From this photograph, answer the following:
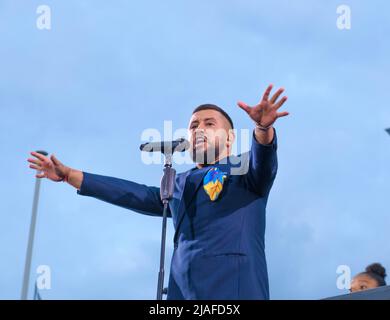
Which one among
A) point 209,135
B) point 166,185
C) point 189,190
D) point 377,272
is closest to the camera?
point 166,185

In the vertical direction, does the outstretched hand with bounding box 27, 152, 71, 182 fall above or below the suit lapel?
above

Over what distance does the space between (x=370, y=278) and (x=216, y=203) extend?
2287 millimetres

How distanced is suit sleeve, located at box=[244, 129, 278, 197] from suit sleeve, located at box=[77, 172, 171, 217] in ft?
2.62

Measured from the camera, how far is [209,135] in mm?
Result: 4645

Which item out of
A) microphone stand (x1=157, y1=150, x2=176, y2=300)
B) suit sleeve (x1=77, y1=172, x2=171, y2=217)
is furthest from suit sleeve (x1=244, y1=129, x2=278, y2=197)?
suit sleeve (x1=77, y1=172, x2=171, y2=217)

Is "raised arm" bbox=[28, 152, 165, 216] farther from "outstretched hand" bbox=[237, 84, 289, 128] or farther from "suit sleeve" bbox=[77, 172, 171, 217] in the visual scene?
"outstretched hand" bbox=[237, 84, 289, 128]

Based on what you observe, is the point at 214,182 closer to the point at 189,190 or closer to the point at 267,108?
the point at 189,190

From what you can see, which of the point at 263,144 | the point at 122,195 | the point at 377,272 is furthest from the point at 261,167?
the point at 377,272

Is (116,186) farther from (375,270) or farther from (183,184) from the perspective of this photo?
(375,270)

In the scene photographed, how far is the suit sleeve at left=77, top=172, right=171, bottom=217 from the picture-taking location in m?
4.84

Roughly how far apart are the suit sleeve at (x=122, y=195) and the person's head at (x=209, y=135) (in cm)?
42

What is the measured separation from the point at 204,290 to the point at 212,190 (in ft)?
2.08
